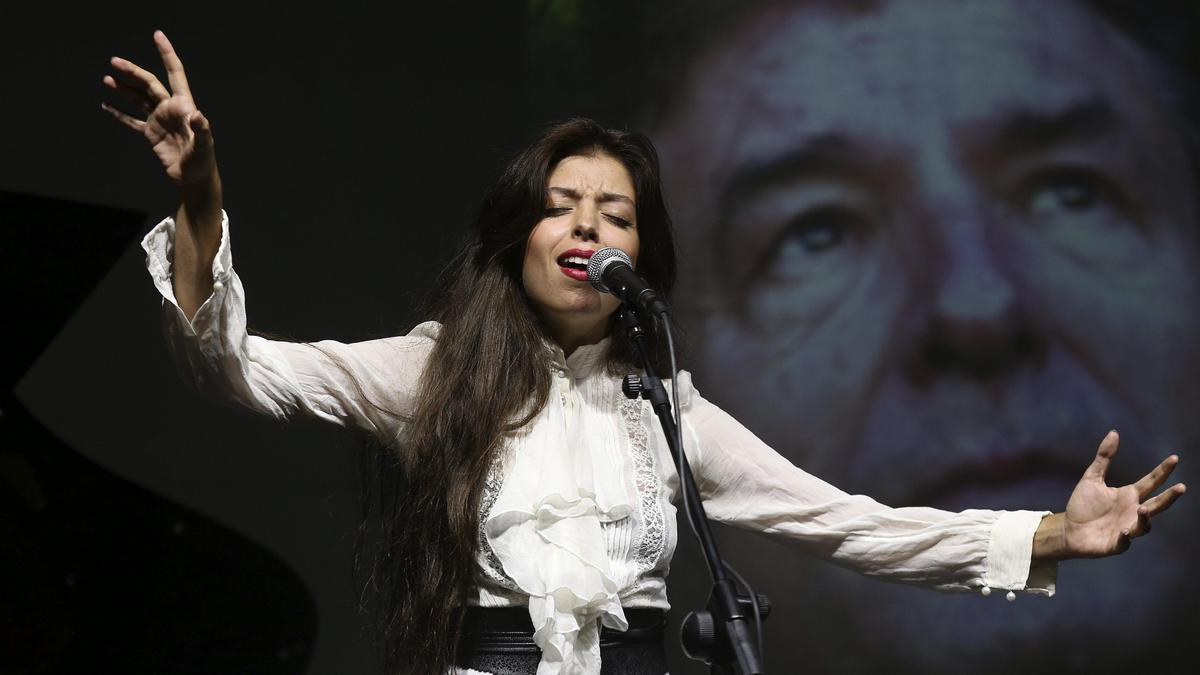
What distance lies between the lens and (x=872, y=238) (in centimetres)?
291

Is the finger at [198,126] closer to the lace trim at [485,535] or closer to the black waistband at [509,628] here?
the lace trim at [485,535]

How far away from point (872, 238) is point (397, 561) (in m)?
1.54

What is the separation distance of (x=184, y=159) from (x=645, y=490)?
807mm

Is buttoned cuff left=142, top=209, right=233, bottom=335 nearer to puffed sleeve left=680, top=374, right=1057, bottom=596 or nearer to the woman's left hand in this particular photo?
puffed sleeve left=680, top=374, right=1057, bottom=596

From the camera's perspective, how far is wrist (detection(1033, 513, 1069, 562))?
1.72m

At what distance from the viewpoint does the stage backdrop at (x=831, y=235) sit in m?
2.57

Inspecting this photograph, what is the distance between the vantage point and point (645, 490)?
71.2 inches

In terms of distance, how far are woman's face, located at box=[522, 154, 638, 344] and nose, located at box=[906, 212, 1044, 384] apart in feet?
3.68

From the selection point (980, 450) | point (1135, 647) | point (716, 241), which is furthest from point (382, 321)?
point (1135, 647)

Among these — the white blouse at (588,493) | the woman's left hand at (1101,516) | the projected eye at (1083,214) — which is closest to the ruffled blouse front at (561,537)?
the white blouse at (588,493)

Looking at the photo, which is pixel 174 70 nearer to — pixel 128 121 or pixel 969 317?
pixel 128 121

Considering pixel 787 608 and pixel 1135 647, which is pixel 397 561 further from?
pixel 1135 647

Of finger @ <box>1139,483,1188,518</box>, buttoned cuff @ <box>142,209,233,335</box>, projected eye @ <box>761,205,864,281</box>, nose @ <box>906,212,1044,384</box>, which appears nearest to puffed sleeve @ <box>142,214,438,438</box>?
buttoned cuff @ <box>142,209,233,335</box>

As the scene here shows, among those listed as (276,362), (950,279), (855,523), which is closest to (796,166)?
(950,279)
